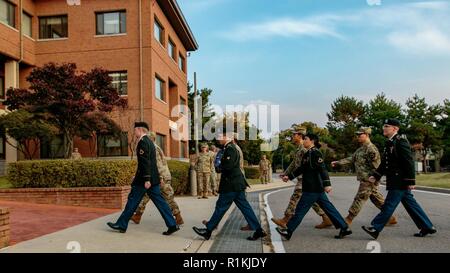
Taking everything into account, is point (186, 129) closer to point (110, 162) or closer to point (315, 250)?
point (110, 162)

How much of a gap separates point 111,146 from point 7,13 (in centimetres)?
809

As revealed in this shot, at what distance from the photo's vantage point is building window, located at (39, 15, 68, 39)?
79.5 feet

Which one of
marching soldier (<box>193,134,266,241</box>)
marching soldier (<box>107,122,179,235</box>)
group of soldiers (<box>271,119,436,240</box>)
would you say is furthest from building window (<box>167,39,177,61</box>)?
group of soldiers (<box>271,119,436,240</box>)

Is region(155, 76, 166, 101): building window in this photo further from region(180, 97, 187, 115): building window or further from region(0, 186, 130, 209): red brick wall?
region(0, 186, 130, 209): red brick wall

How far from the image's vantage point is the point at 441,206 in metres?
11.5

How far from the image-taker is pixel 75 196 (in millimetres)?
11352

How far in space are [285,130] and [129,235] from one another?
8152 centimetres

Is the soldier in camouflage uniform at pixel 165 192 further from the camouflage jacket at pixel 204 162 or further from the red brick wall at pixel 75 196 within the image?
the camouflage jacket at pixel 204 162

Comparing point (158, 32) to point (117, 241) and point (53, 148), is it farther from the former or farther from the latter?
point (117, 241)

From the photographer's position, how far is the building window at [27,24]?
76.9ft

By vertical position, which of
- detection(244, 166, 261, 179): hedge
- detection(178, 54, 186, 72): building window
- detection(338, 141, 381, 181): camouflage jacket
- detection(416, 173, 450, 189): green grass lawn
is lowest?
detection(244, 166, 261, 179): hedge

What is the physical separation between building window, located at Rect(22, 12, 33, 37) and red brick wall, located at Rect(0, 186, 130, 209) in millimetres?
14496

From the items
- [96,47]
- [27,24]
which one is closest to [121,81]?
[96,47]
